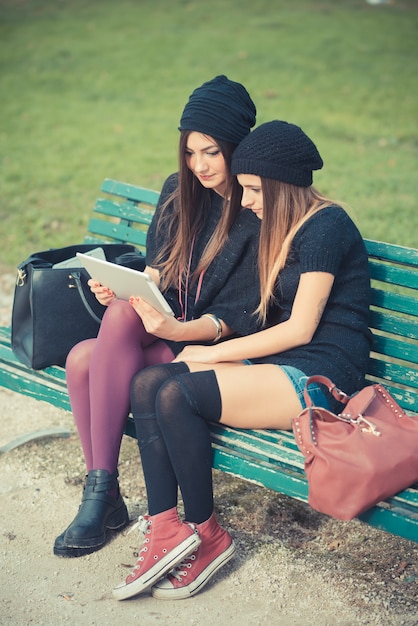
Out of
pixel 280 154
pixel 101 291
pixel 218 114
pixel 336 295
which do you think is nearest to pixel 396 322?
pixel 336 295

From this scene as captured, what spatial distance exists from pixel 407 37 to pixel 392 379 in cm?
1328

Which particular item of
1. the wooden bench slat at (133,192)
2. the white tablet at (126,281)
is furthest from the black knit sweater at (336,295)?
the wooden bench slat at (133,192)

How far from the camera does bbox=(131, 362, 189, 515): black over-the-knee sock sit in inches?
123

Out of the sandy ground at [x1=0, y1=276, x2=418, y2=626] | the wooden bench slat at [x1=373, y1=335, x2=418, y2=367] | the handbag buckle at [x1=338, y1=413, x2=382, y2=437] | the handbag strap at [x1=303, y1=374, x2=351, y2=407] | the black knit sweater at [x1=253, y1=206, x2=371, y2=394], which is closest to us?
the handbag buckle at [x1=338, y1=413, x2=382, y2=437]

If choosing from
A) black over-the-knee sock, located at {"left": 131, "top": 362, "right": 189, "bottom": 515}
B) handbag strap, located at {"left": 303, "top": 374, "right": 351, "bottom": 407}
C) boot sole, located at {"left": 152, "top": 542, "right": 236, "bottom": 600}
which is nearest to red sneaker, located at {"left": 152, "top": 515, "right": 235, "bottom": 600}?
boot sole, located at {"left": 152, "top": 542, "right": 236, "bottom": 600}

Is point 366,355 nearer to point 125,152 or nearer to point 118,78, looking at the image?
point 125,152

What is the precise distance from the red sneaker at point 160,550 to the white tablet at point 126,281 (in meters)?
0.77

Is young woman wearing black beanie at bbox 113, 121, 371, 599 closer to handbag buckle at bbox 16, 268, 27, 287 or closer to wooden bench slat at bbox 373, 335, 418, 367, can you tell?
wooden bench slat at bbox 373, 335, 418, 367

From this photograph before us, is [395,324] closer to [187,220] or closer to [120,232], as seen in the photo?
[187,220]

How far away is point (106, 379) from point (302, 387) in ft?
2.43

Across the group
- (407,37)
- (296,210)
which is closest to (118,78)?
(407,37)

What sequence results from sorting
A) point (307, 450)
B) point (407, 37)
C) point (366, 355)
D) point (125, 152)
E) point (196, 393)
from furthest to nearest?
point (407, 37), point (125, 152), point (366, 355), point (196, 393), point (307, 450)

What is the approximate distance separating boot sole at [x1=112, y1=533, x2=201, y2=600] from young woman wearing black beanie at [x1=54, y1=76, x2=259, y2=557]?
13.6 inches

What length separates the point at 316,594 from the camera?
3.21 m
